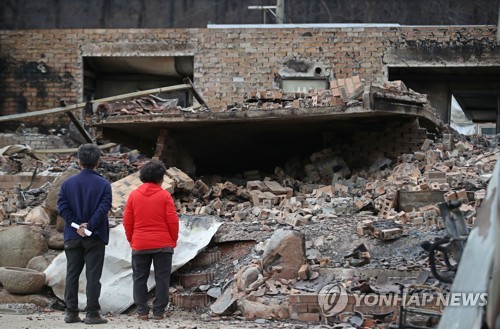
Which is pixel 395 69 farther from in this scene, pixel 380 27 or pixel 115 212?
pixel 115 212

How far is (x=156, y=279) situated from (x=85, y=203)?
1.00 metres

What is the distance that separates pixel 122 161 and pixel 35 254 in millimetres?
5670

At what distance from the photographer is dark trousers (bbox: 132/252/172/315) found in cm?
793

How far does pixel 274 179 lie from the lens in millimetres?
13188

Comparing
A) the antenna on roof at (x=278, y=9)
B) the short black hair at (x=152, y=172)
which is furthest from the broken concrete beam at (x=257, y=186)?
the antenna on roof at (x=278, y=9)

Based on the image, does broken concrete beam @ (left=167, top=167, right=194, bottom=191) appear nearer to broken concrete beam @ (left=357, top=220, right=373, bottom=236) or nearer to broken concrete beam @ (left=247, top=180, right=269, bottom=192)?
broken concrete beam @ (left=247, top=180, right=269, bottom=192)

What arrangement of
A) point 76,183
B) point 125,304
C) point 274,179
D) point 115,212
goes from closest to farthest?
point 76,183
point 125,304
point 115,212
point 274,179

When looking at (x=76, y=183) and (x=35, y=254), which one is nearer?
(x=76, y=183)

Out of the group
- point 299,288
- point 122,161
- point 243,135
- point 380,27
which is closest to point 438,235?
point 299,288

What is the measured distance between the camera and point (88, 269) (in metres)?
7.68

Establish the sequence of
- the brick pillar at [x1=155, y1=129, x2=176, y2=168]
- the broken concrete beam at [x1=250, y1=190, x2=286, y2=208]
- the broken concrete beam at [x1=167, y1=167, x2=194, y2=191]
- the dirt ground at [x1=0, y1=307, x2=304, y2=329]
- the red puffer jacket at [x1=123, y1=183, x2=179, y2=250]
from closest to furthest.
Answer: the dirt ground at [x1=0, y1=307, x2=304, y2=329] < the red puffer jacket at [x1=123, y1=183, x2=179, y2=250] < the broken concrete beam at [x1=250, y1=190, x2=286, y2=208] < the broken concrete beam at [x1=167, y1=167, x2=194, y2=191] < the brick pillar at [x1=155, y1=129, x2=176, y2=168]

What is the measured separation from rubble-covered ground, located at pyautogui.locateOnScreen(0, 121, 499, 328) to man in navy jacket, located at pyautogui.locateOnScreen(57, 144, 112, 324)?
350 mm

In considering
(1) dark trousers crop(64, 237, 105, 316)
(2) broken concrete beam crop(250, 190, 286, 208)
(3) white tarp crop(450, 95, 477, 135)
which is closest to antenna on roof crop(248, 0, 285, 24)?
(3) white tarp crop(450, 95, 477, 135)

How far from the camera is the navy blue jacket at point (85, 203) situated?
763cm
